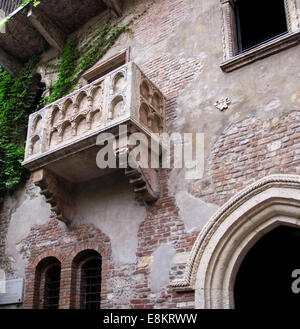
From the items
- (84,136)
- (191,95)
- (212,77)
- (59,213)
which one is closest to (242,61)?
(212,77)

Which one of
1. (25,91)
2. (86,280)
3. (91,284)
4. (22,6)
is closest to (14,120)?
(25,91)

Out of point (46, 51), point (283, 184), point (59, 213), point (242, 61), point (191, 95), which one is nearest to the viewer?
point (283, 184)

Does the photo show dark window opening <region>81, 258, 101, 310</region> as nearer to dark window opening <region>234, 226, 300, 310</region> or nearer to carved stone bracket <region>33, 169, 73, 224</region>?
carved stone bracket <region>33, 169, 73, 224</region>

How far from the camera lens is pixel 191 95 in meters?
7.03

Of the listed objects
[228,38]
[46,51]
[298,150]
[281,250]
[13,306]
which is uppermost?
[46,51]

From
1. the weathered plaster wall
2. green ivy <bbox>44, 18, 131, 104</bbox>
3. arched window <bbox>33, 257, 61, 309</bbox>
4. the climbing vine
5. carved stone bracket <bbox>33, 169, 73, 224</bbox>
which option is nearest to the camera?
the weathered plaster wall

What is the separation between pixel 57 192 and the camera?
7.45 m

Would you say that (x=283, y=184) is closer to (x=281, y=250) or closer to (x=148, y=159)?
(x=281, y=250)

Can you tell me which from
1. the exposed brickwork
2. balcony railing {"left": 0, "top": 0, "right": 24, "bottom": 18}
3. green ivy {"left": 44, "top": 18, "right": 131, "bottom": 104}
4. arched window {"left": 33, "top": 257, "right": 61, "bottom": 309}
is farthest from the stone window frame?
balcony railing {"left": 0, "top": 0, "right": 24, "bottom": 18}

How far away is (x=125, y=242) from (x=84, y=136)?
5.93 feet

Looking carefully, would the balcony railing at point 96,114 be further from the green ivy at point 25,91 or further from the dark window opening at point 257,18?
the dark window opening at point 257,18

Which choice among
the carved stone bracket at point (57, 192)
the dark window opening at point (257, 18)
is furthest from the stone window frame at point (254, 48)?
→ the carved stone bracket at point (57, 192)

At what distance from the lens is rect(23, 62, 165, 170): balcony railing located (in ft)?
21.2

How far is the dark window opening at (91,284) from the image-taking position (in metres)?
7.03
